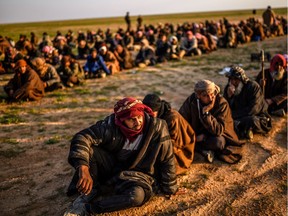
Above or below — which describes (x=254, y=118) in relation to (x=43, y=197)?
above

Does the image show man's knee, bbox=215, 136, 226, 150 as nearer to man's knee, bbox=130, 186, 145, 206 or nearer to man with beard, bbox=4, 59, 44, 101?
man's knee, bbox=130, 186, 145, 206

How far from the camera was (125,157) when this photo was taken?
345cm

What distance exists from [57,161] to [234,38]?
14.9m

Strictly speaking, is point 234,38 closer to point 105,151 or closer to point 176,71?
point 176,71

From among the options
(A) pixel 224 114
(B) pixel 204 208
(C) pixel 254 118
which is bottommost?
(B) pixel 204 208

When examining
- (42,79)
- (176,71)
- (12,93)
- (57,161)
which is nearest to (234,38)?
(176,71)

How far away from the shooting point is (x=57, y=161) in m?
4.72

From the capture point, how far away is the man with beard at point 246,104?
5.07 m

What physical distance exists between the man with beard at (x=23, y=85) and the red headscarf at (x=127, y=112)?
17.4 feet

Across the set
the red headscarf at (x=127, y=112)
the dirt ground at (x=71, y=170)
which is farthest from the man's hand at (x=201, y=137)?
the red headscarf at (x=127, y=112)

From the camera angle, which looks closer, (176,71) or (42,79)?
(42,79)

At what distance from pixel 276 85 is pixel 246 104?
1308 mm

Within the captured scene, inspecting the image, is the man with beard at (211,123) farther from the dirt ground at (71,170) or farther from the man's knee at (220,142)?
the dirt ground at (71,170)

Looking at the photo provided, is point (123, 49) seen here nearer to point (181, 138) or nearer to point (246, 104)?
point (246, 104)
